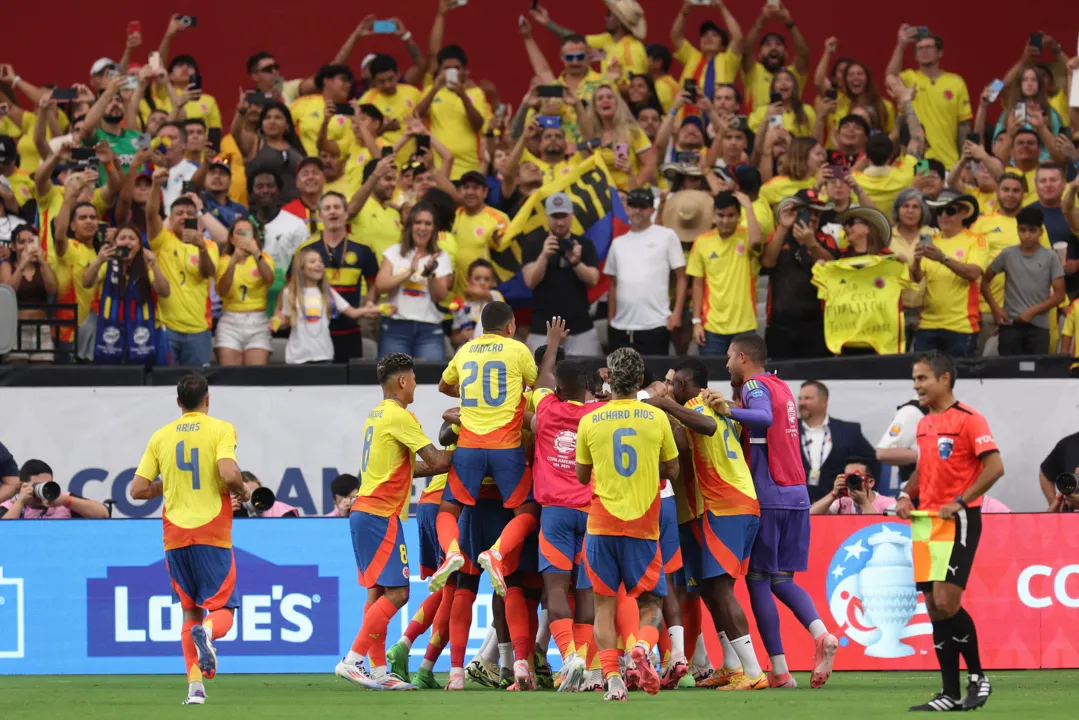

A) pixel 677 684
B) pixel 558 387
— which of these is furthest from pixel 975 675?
pixel 558 387

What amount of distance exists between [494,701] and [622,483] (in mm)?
1475

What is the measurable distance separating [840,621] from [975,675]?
3.85 m

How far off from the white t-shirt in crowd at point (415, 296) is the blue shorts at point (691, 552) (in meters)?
4.55

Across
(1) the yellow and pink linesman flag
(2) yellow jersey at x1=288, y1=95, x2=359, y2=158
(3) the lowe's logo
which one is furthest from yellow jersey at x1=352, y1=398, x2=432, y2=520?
(2) yellow jersey at x1=288, y1=95, x2=359, y2=158

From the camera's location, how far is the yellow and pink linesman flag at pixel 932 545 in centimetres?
888

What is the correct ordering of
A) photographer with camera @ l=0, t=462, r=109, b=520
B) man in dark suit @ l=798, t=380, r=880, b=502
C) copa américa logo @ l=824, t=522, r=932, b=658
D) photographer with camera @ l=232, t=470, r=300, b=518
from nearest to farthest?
copa américa logo @ l=824, t=522, r=932, b=658, photographer with camera @ l=0, t=462, r=109, b=520, photographer with camera @ l=232, t=470, r=300, b=518, man in dark suit @ l=798, t=380, r=880, b=502

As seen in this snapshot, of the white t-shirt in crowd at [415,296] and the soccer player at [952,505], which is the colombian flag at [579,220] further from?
the soccer player at [952,505]

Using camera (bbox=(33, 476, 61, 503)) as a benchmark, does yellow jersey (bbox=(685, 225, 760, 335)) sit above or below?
above

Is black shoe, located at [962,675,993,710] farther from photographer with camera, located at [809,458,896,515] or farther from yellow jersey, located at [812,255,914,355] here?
yellow jersey, located at [812,255,914,355]

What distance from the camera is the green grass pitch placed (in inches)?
342

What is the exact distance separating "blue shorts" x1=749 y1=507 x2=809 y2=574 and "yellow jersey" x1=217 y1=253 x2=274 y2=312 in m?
5.93

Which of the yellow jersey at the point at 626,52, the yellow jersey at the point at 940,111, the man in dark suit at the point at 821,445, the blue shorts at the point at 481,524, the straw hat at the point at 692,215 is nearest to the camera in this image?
the blue shorts at the point at 481,524

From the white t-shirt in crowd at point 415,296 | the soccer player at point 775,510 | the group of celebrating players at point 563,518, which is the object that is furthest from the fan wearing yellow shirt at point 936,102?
the soccer player at point 775,510

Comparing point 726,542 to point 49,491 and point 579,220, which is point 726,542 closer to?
point 49,491
